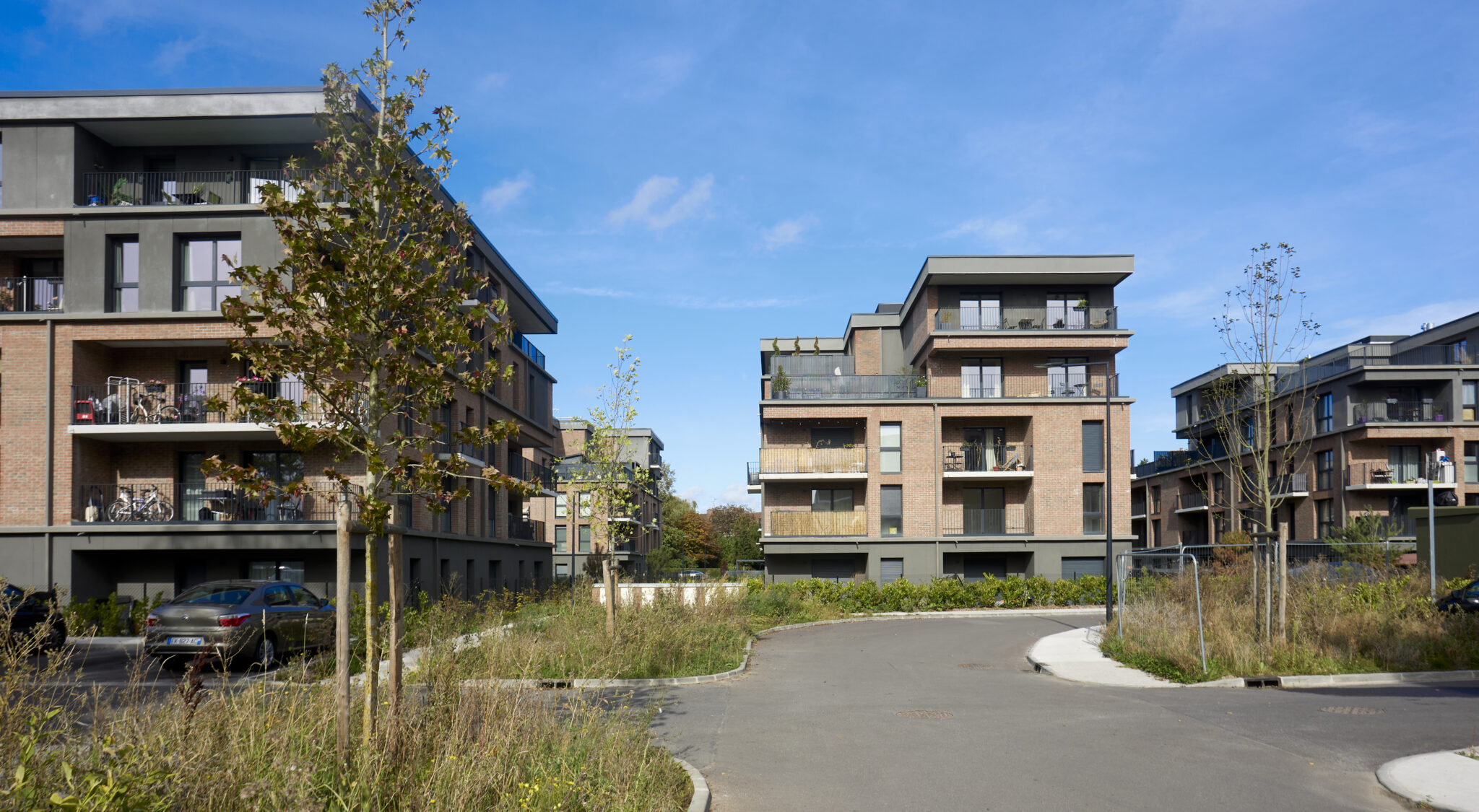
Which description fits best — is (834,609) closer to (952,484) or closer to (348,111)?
(952,484)

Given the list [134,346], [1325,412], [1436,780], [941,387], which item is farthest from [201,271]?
[1325,412]

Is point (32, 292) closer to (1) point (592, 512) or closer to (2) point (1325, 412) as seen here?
(1) point (592, 512)

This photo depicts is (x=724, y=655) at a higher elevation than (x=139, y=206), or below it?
below

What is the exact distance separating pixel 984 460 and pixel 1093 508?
15.4 ft

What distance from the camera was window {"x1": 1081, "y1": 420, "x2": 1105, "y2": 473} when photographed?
40.2 metres

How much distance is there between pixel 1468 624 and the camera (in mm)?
16328

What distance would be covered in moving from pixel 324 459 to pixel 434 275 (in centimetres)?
2149

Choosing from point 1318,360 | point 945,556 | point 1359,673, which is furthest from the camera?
point 1318,360

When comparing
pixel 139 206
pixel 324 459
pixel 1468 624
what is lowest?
pixel 1468 624

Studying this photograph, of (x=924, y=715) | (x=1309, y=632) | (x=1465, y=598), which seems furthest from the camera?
(x=1465, y=598)

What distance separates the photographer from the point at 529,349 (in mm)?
43438

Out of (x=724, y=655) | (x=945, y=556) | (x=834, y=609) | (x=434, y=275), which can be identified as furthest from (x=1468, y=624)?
(x=945, y=556)

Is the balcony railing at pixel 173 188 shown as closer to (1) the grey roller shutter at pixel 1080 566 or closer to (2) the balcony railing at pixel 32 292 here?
(2) the balcony railing at pixel 32 292

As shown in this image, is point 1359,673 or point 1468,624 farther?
point 1468,624
